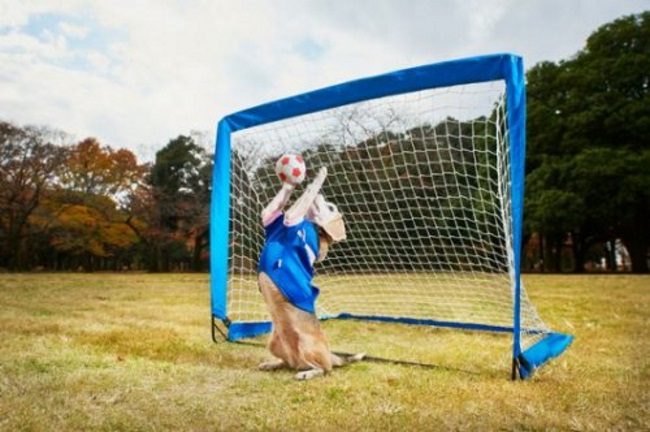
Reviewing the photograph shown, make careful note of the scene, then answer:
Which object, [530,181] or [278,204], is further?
[530,181]

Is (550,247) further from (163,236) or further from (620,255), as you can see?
(620,255)

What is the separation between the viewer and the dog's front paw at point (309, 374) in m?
3.75

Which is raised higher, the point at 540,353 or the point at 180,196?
the point at 180,196

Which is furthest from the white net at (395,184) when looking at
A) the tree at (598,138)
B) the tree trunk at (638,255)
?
the tree trunk at (638,255)

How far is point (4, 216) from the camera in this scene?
97.3 ft

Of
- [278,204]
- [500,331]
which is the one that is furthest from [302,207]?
[500,331]

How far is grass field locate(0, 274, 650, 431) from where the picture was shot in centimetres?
277

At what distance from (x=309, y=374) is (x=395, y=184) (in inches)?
115

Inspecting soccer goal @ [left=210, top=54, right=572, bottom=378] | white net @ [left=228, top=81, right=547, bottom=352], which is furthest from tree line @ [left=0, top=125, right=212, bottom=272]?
white net @ [left=228, top=81, right=547, bottom=352]

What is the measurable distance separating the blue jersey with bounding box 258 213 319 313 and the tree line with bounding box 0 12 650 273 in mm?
20900

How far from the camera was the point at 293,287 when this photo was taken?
4.00 meters

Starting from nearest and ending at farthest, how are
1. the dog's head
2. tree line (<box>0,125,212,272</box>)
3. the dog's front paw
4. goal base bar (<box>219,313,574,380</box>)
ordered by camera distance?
the dog's front paw < goal base bar (<box>219,313,574,380</box>) < the dog's head < tree line (<box>0,125,212,272</box>)

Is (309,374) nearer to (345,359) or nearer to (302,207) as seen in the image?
(345,359)

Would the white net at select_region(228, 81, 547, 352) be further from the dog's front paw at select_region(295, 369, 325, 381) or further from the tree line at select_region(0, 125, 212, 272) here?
the tree line at select_region(0, 125, 212, 272)
